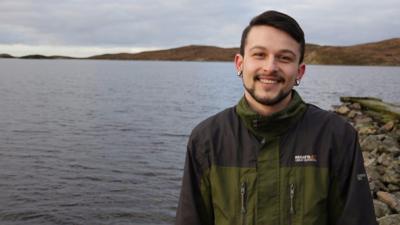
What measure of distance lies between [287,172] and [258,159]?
208 millimetres

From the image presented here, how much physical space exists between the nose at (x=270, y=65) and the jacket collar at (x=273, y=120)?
266 millimetres

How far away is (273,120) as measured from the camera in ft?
11.4

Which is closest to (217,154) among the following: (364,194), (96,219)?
(364,194)

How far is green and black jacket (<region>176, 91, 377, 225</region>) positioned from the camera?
3445 millimetres

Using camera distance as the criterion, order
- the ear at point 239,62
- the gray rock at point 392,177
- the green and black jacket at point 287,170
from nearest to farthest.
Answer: the green and black jacket at point 287,170, the ear at point 239,62, the gray rock at point 392,177

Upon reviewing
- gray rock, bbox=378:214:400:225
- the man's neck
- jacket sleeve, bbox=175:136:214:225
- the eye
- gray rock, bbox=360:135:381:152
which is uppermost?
the eye

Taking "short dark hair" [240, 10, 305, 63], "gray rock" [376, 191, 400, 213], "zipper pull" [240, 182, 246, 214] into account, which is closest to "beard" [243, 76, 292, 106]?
"short dark hair" [240, 10, 305, 63]

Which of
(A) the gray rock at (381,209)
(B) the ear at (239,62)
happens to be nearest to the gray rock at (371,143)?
A: (A) the gray rock at (381,209)

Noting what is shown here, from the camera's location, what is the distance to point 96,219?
13.1 m

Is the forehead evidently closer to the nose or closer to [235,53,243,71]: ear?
the nose

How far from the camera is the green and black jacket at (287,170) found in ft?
11.3

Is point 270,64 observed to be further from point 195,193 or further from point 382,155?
point 382,155

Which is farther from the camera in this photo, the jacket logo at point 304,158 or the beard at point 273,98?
the beard at point 273,98

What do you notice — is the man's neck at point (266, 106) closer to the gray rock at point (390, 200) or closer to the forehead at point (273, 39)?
the forehead at point (273, 39)
